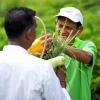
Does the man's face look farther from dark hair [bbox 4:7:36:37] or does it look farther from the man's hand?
dark hair [bbox 4:7:36:37]

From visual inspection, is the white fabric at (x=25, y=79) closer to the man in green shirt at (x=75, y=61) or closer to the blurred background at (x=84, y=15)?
the man in green shirt at (x=75, y=61)

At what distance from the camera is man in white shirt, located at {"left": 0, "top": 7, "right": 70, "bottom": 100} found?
4172 mm

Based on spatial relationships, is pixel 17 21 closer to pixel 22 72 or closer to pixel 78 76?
pixel 22 72

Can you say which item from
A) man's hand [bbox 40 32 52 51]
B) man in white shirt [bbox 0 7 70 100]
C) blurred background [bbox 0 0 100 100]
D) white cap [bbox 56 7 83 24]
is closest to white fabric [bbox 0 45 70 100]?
man in white shirt [bbox 0 7 70 100]

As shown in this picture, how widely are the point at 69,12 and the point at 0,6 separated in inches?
209

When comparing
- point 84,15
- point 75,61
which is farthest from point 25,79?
point 84,15

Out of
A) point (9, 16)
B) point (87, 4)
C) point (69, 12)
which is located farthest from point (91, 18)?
point (9, 16)

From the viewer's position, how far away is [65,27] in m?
5.79

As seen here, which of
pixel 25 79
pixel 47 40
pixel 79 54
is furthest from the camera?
pixel 79 54

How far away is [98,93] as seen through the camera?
7785 millimetres

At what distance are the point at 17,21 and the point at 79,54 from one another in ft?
4.51

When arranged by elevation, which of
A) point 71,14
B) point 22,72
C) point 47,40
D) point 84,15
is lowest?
point 22,72

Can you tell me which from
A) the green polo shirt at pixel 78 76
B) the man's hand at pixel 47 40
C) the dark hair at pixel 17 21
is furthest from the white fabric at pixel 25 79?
the green polo shirt at pixel 78 76

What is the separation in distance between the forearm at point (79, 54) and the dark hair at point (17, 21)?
109 centimetres
